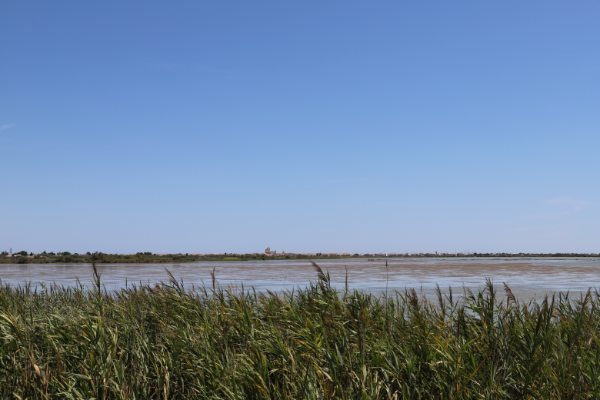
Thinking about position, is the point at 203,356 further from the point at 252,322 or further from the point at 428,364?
the point at 428,364

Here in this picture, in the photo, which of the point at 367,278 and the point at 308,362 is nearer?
the point at 308,362

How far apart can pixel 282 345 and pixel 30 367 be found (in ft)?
12.3

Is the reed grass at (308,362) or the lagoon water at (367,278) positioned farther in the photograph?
the lagoon water at (367,278)

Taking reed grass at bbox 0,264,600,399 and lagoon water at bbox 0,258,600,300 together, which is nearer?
reed grass at bbox 0,264,600,399

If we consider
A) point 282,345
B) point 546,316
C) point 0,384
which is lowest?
point 0,384

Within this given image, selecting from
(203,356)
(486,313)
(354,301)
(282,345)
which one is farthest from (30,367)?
(486,313)

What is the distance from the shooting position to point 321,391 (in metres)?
6.21

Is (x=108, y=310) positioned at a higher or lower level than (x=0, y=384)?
higher

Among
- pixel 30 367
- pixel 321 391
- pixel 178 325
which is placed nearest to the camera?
pixel 321 391

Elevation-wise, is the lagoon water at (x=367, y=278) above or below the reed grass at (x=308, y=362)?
below

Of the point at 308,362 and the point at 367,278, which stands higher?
the point at 308,362

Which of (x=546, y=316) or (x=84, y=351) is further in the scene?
(x=84, y=351)

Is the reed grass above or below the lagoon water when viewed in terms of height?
above

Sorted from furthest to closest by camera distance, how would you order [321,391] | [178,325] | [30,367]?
[178,325] < [30,367] < [321,391]
